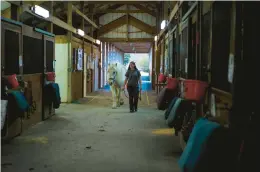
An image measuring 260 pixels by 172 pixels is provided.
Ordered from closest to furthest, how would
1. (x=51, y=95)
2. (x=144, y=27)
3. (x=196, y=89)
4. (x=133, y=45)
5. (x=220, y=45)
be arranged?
(x=220, y=45)
(x=196, y=89)
(x=51, y=95)
(x=144, y=27)
(x=133, y=45)

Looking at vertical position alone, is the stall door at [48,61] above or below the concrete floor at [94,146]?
above

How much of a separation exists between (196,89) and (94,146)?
2.47 metres

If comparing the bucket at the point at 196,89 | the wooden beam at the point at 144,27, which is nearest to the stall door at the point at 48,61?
the bucket at the point at 196,89

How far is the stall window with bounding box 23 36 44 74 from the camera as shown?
23.8ft

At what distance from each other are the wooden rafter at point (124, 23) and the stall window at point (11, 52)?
475 inches

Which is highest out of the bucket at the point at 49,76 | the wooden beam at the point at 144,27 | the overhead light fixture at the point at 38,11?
the wooden beam at the point at 144,27

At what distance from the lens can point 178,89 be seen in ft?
20.6

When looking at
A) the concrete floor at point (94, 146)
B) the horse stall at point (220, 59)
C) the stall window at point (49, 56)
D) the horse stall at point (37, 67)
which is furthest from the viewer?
the stall window at point (49, 56)

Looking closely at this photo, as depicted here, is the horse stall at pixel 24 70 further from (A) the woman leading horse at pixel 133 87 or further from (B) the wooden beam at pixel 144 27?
(B) the wooden beam at pixel 144 27

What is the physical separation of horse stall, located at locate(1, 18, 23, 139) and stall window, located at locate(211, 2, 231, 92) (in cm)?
315

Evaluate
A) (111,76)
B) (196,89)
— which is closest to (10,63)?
(196,89)

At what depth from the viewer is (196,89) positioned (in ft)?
13.6

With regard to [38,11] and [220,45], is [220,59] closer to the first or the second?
[220,45]

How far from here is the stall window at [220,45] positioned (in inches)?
137
